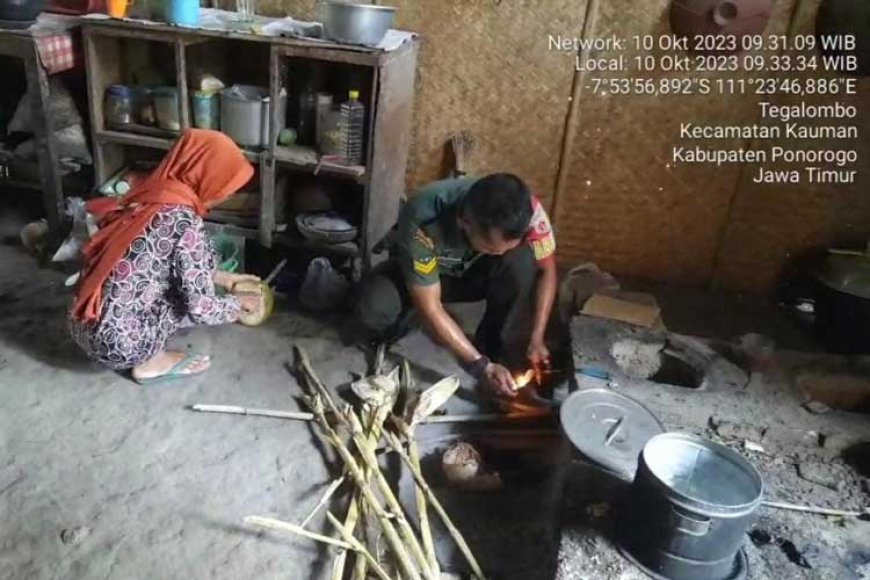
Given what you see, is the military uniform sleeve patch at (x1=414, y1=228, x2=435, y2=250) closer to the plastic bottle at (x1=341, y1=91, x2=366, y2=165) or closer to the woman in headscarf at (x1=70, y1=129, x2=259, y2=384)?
the woman in headscarf at (x1=70, y1=129, x2=259, y2=384)

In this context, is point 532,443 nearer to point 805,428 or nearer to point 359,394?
point 359,394

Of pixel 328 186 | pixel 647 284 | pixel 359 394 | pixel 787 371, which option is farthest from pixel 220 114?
pixel 787 371

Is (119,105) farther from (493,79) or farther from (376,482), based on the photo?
(376,482)

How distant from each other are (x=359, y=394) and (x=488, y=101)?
1885 mm

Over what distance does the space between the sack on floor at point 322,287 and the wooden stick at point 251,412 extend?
0.86 m

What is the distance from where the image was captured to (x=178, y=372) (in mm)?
3180

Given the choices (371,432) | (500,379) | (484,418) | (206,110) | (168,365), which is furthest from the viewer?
(206,110)

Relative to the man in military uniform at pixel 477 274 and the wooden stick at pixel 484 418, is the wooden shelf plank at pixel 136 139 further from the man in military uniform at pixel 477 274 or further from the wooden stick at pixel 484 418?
the wooden stick at pixel 484 418

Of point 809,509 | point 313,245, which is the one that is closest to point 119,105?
point 313,245

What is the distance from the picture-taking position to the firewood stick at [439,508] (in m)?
2.37

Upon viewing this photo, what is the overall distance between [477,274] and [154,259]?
1388mm

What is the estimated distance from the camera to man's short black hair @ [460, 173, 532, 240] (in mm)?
2574

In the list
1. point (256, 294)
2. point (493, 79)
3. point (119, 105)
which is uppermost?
point (493, 79)

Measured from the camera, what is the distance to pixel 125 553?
92.7 inches
